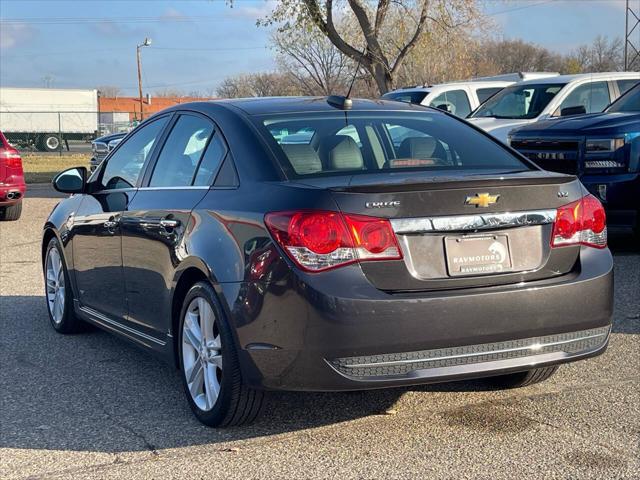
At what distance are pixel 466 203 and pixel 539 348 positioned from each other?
30.7 inches

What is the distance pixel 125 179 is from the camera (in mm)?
5980

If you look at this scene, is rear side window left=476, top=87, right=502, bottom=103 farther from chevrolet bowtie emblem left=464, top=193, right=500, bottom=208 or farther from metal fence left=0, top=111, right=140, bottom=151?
Answer: metal fence left=0, top=111, right=140, bottom=151

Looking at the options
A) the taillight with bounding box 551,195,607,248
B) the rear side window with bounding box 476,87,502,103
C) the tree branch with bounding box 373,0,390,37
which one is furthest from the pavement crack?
the tree branch with bounding box 373,0,390,37

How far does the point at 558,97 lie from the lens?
1353cm

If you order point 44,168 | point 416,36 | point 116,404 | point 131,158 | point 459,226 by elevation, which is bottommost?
point 44,168

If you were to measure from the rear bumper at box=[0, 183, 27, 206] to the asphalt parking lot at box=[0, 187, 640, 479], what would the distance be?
8263mm

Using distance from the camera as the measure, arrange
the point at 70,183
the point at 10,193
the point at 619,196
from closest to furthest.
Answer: the point at 70,183 < the point at 619,196 < the point at 10,193

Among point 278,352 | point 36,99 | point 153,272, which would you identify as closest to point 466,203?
point 278,352

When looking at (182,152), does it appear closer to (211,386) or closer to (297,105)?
(297,105)

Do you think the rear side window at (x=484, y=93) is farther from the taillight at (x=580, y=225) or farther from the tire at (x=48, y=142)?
the tire at (x=48, y=142)

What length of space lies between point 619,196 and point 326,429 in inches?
222

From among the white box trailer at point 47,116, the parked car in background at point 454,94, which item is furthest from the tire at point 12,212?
the white box trailer at point 47,116

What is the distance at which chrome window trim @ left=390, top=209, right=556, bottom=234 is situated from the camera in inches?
159

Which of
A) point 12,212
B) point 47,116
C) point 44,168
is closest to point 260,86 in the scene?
point 47,116
